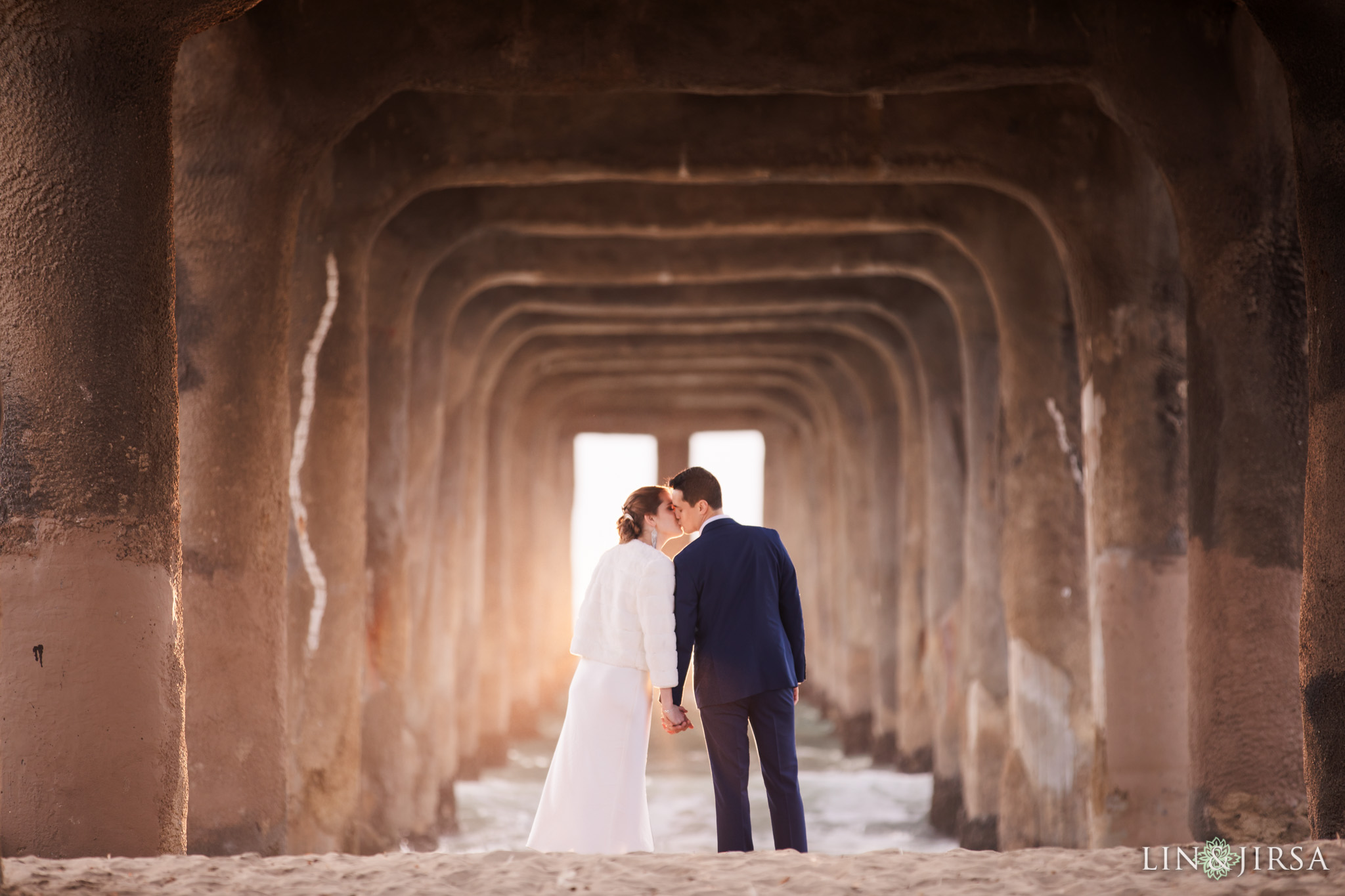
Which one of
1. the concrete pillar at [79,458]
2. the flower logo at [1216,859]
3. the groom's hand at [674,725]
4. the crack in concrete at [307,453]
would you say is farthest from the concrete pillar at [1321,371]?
the crack in concrete at [307,453]

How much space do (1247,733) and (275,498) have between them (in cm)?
432

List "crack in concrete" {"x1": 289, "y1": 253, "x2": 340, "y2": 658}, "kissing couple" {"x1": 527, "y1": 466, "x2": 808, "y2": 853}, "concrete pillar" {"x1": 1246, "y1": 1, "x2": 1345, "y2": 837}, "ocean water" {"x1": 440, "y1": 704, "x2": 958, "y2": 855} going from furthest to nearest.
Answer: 1. "ocean water" {"x1": 440, "y1": 704, "x2": 958, "y2": 855}
2. "crack in concrete" {"x1": 289, "y1": 253, "x2": 340, "y2": 658}
3. "kissing couple" {"x1": 527, "y1": 466, "x2": 808, "y2": 853}
4. "concrete pillar" {"x1": 1246, "y1": 1, "x2": 1345, "y2": 837}

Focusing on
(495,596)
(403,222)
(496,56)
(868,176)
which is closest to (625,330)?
(495,596)

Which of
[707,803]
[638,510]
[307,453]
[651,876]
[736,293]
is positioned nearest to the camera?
[651,876]

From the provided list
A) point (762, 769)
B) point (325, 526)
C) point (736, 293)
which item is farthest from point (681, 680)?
point (736, 293)

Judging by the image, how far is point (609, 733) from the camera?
5234mm

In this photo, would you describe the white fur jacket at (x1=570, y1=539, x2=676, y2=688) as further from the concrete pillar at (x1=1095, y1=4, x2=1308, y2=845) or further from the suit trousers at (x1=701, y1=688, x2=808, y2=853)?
the concrete pillar at (x1=1095, y1=4, x2=1308, y2=845)

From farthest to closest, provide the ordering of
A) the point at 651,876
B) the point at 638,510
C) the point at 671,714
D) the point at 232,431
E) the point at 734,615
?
the point at 232,431 → the point at 638,510 → the point at 734,615 → the point at 671,714 → the point at 651,876

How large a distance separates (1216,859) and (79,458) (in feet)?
11.5

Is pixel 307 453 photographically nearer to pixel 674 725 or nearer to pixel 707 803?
pixel 674 725

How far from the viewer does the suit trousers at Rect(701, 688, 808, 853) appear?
16.8 feet

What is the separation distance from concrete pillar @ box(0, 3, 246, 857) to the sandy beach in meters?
0.38

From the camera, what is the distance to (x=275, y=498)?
19.3 ft

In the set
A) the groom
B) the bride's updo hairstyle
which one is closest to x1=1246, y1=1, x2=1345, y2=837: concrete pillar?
the groom
